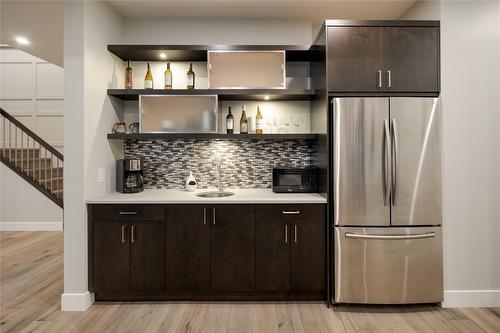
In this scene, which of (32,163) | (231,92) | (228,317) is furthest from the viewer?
(32,163)

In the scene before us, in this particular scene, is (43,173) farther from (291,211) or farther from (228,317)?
(291,211)

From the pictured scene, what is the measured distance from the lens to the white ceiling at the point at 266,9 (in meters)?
3.21

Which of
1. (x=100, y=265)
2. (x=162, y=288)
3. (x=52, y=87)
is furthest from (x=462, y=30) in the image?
(x=52, y=87)

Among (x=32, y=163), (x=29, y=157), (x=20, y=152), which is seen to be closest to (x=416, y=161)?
(x=32, y=163)

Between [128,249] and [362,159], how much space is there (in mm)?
2117

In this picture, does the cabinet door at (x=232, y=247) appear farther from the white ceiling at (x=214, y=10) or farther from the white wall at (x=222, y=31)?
the white ceiling at (x=214, y=10)

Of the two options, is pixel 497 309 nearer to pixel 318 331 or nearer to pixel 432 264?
pixel 432 264

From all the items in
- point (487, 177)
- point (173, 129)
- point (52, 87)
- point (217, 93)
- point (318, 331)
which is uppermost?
point (52, 87)

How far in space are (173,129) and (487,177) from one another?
2.86 m

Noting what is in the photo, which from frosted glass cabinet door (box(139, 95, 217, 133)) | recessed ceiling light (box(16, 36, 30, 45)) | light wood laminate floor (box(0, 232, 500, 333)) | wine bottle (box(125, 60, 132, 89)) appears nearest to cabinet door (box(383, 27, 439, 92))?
frosted glass cabinet door (box(139, 95, 217, 133))

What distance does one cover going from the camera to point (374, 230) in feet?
9.04

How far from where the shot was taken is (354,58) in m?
2.79

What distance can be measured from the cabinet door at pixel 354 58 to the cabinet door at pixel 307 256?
1187 mm

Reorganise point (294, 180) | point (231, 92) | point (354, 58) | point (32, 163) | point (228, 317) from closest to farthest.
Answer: point (228, 317), point (354, 58), point (231, 92), point (294, 180), point (32, 163)
